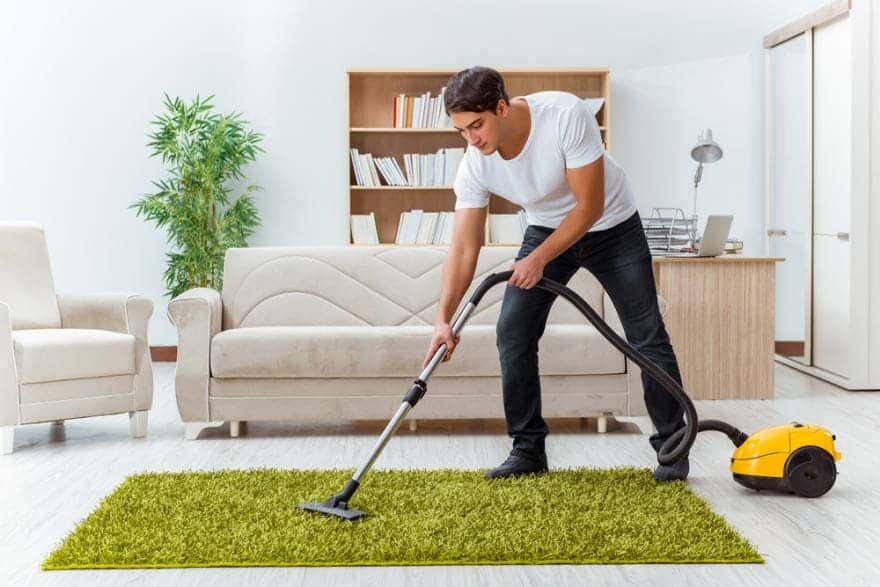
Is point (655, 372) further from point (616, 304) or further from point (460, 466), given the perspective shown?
point (460, 466)

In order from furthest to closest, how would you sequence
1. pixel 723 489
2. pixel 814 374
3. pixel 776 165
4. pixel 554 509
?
pixel 776 165
pixel 814 374
pixel 723 489
pixel 554 509

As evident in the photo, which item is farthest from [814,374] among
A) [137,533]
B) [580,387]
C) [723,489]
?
[137,533]

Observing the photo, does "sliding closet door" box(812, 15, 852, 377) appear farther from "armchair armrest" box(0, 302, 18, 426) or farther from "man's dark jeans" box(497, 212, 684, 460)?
"armchair armrest" box(0, 302, 18, 426)

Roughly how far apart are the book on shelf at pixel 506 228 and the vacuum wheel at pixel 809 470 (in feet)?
11.0

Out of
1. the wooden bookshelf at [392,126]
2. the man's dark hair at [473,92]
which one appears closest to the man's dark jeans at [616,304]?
the man's dark hair at [473,92]

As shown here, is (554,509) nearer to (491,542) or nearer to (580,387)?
(491,542)

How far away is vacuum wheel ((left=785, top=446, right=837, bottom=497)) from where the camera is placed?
3.16 m

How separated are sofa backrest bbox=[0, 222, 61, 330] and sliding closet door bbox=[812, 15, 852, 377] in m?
3.60

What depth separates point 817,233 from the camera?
581 cm

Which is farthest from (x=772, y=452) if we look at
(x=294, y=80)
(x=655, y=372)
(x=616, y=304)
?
(x=294, y=80)

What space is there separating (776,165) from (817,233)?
732 mm

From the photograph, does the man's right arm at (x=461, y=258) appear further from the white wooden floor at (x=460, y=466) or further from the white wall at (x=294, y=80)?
the white wall at (x=294, y=80)

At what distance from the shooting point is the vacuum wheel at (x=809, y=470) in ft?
10.4

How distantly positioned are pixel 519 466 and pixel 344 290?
5.01ft
